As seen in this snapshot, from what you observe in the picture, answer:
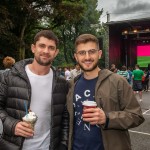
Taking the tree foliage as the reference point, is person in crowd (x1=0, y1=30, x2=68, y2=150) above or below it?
below

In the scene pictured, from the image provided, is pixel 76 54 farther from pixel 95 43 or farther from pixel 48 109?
pixel 48 109

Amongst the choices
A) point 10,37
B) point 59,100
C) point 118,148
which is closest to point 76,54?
point 59,100

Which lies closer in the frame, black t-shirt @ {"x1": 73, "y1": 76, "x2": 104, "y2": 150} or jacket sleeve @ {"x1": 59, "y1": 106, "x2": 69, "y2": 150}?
black t-shirt @ {"x1": 73, "y1": 76, "x2": 104, "y2": 150}

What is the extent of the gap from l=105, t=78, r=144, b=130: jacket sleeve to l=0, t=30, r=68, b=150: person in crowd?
0.62 metres

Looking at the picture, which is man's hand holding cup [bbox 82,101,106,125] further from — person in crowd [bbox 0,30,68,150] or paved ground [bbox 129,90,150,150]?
paved ground [bbox 129,90,150,150]

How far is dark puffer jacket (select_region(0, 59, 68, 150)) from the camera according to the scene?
2701mm

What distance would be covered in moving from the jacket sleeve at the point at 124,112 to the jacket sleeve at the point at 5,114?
2.88ft

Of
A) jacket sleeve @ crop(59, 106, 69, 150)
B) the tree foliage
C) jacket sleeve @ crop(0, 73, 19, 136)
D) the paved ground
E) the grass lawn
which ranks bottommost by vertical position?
the paved ground

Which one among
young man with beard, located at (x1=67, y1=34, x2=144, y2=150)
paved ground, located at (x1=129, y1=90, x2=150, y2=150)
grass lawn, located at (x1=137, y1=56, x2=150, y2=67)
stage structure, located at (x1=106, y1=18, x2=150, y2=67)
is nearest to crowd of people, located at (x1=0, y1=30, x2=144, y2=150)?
young man with beard, located at (x1=67, y1=34, x2=144, y2=150)

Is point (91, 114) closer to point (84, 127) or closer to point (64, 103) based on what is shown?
point (84, 127)

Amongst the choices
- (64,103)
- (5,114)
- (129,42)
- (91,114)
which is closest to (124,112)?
(91,114)

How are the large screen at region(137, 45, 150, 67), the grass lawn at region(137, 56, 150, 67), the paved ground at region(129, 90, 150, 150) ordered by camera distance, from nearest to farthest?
the paved ground at region(129, 90, 150, 150), the grass lawn at region(137, 56, 150, 67), the large screen at region(137, 45, 150, 67)

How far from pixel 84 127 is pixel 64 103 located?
0.39m

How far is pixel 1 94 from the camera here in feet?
9.06
